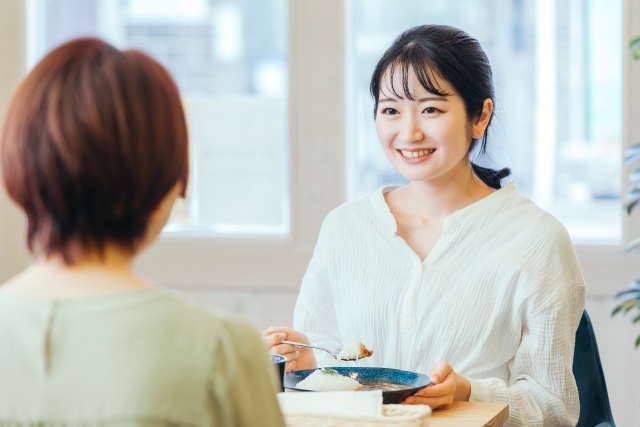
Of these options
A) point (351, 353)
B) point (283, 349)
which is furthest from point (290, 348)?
point (351, 353)

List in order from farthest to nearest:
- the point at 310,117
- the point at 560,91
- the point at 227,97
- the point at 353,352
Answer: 1. the point at 227,97
2. the point at 310,117
3. the point at 560,91
4. the point at 353,352

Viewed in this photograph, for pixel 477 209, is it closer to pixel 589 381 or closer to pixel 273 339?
pixel 589 381

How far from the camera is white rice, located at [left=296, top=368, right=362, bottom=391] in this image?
1.24 meters

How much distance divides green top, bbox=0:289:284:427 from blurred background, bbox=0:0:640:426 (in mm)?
2214

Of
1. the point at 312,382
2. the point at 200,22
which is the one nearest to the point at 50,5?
the point at 200,22

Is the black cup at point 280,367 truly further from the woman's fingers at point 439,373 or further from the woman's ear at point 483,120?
the woman's ear at point 483,120

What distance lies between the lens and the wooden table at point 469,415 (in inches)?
46.3

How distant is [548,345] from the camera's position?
5.04ft

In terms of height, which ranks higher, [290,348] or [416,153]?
[416,153]

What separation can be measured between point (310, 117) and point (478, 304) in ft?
5.02

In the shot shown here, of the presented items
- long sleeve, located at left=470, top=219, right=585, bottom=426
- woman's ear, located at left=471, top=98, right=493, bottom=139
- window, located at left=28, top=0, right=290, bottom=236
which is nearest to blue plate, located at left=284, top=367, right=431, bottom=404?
long sleeve, located at left=470, top=219, right=585, bottom=426

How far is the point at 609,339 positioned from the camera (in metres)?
2.82

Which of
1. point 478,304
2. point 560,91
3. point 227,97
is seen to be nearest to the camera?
point 478,304

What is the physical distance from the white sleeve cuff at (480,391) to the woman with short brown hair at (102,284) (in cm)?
72
